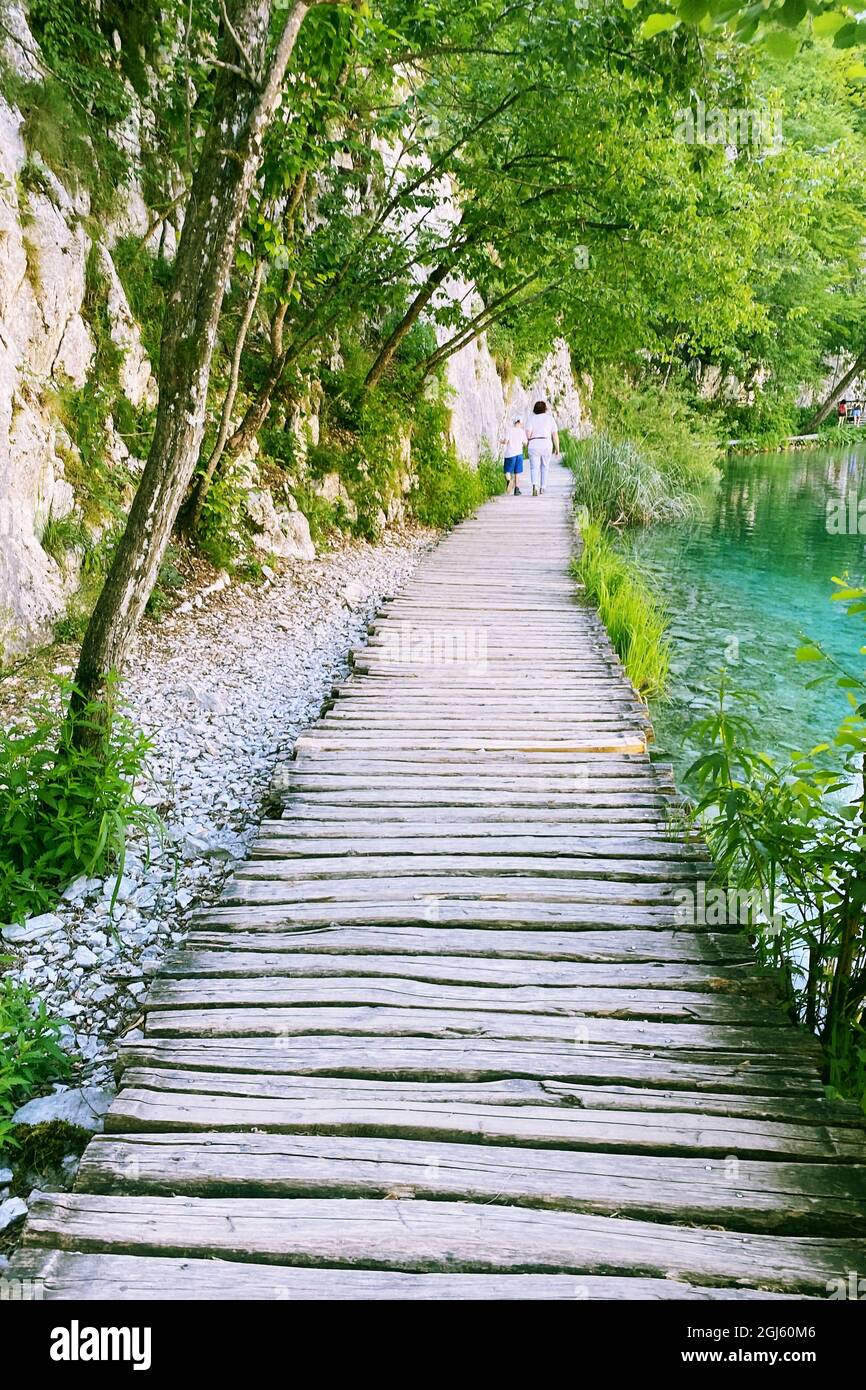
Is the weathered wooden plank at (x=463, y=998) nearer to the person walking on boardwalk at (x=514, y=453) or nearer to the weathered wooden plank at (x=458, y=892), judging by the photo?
the weathered wooden plank at (x=458, y=892)

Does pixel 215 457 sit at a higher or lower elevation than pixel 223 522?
higher

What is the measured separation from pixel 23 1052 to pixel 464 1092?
1.48 metres

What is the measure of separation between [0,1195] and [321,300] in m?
8.41

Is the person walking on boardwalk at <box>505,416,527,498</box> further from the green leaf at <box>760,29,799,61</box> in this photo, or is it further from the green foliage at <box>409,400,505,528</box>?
the green leaf at <box>760,29,799,61</box>

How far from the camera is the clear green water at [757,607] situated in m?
7.82

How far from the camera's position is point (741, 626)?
36.3ft

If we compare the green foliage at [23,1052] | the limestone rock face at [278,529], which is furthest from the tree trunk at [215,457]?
the green foliage at [23,1052]

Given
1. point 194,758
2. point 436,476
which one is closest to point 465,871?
point 194,758

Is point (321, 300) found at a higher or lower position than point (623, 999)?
higher

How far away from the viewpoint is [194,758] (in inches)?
197

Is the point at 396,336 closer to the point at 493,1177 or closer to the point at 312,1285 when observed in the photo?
the point at 493,1177

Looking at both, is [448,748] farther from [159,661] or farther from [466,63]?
[466,63]
